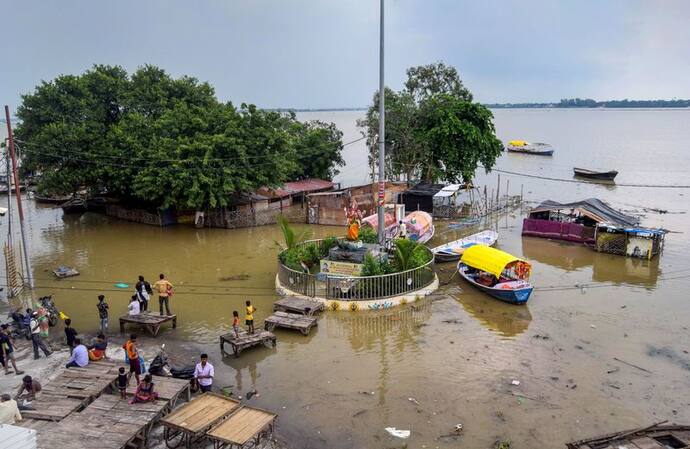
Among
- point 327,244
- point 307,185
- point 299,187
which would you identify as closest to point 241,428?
point 327,244

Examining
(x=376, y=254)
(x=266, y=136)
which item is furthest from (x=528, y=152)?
(x=376, y=254)

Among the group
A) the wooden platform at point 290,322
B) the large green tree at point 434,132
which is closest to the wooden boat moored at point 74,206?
the large green tree at point 434,132

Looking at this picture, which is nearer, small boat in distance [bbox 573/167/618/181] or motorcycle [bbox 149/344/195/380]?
motorcycle [bbox 149/344/195/380]

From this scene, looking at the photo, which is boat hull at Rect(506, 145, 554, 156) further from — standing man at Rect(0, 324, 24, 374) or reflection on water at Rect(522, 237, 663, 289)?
standing man at Rect(0, 324, 24, 374)

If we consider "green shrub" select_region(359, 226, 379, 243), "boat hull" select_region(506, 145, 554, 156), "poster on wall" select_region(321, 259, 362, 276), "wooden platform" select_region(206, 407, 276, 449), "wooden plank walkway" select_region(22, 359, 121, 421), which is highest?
"boat hull" select_region(506, 145, 554, 156)

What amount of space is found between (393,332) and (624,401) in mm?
6572

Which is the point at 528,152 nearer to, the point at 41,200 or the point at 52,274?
the point at 41,200

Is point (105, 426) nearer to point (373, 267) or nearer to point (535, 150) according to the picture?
point (373, 267)

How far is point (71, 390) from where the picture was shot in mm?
11234

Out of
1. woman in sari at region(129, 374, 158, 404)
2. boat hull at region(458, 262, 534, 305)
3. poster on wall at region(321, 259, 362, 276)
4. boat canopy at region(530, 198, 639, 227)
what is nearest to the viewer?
woman in sari at region(129, 374, 158, 404)

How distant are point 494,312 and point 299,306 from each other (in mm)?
6758

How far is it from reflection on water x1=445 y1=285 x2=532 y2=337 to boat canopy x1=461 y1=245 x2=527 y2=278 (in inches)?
40.9

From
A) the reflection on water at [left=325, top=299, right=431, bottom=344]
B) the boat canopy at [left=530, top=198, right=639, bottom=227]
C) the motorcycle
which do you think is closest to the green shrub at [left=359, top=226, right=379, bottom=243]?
the reflection on water at [left=325, top=299, right=431, bottom=344]

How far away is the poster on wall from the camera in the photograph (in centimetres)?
1881
